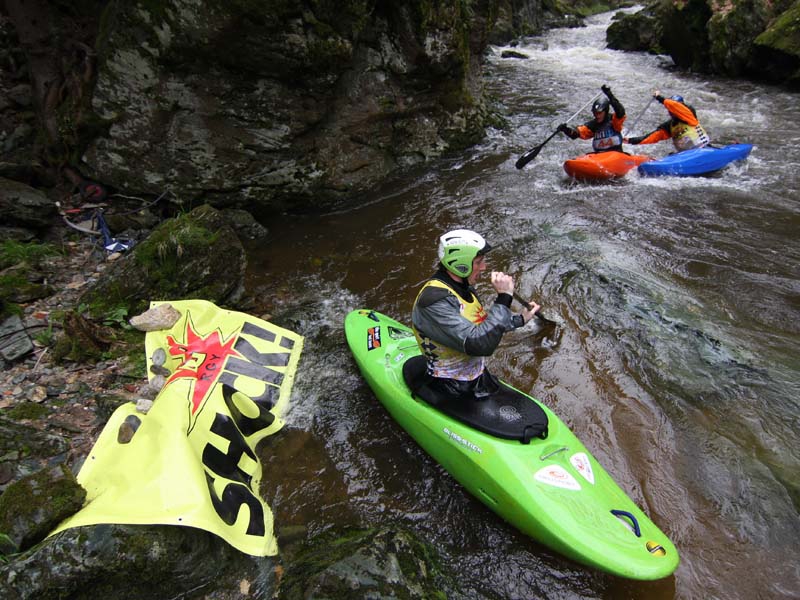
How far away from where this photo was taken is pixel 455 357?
10.6 feet

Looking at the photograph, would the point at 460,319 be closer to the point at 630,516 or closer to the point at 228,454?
the point at 630,516

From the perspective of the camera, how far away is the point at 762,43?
11.7 meters

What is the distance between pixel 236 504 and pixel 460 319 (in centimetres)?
197

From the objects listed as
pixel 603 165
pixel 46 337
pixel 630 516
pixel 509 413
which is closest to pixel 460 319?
pixel 509 413

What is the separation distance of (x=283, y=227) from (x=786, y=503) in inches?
259

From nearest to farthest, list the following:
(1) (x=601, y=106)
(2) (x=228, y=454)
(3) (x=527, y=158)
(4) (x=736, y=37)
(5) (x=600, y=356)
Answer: (2) (x=228, y=454) → (5) (x=600, y=356) → (1) (x=601, y=106) → (3) (x=527, y=158) → (4) (x=736, y=37)

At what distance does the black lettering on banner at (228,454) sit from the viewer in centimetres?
318

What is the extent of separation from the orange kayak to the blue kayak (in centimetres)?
29

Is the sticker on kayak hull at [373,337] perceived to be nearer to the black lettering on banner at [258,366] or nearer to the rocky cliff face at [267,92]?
the black lettering on banner at [258,366]

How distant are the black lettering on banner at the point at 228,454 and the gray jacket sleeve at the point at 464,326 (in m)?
1.77

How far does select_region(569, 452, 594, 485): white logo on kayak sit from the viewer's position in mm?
2887

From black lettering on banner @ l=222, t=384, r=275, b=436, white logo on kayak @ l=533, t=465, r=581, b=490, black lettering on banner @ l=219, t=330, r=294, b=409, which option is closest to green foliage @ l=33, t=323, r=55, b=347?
black lettering on banner @ l=219, t=330, r=294, b=409

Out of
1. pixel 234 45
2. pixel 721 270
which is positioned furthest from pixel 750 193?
pixel 234 45

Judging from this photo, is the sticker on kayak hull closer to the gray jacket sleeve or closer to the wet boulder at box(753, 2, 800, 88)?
the gray jacket sleeve
